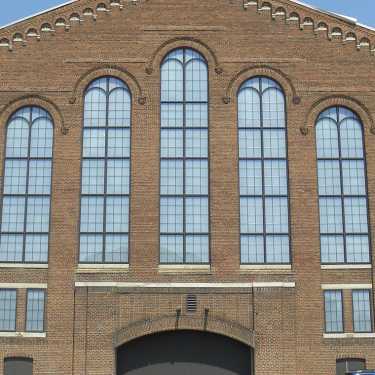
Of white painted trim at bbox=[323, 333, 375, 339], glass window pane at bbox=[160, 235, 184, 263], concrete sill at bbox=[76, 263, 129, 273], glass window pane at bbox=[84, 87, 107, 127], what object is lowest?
white painted trim at bbox=[323, 333, 375, 339]

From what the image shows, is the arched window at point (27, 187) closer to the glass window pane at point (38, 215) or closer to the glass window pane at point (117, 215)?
the glass window pane at point (38, 215)

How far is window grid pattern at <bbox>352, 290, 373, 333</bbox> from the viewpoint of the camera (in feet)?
86.3

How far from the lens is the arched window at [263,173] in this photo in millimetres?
26812

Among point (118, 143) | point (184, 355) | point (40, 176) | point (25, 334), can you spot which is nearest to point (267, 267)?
point (184, 355)

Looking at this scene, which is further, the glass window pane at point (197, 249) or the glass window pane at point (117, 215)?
the glass window pane at point (117, 215)

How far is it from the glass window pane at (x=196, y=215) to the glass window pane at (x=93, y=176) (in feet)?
10.6

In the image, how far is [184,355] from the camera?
26109 mm

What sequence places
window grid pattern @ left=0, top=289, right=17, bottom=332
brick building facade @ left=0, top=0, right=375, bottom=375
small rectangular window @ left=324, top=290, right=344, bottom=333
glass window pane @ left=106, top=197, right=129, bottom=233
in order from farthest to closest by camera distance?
glass window pane @ left=106, top=197, right=129, bottom=233
small rectangular window @ left=324, top=290, right=344, bottom=333
window grid pattern @ left=0, top=289, right=17, bottom=332
brick building facade @ left=0, top=0, right=375, bottom=375

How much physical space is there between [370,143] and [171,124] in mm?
7419

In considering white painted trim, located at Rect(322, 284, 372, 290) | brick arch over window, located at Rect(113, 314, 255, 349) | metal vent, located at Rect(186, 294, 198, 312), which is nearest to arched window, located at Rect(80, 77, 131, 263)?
brick arch over window, located at Rect(113, 314, 255, 349)

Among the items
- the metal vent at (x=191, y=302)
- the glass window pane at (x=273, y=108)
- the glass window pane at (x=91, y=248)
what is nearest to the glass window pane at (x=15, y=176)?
the glass window pane at (x=91, y=248)

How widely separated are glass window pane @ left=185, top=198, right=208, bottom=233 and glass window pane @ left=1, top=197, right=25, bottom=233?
5.96m

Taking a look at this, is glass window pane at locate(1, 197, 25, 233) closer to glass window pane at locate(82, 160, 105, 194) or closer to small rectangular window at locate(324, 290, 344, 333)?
glass window pane at locate(82, 160, 105, 194)

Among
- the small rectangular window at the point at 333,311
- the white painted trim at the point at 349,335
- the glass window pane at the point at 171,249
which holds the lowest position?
the white painted trim at the point at 349,335
